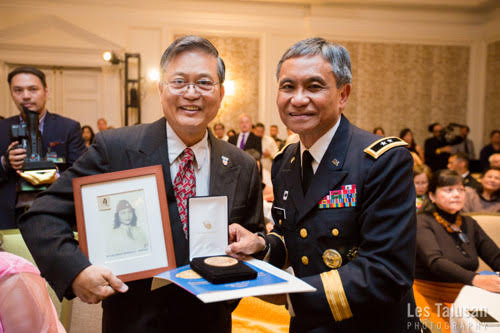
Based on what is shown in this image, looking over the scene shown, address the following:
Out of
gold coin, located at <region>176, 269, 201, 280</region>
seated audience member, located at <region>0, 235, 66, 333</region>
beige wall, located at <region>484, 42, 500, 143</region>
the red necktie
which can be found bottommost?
seated audience member, located at <region>0, 235, 66, 333</region>

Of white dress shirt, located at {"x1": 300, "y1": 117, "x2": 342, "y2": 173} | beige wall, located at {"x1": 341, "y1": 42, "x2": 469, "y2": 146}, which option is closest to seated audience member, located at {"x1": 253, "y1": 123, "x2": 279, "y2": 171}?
beige wall, located at {"x1": 341, "y1": 42, "x2": 469, "y2": 146}

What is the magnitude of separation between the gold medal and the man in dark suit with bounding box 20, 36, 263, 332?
1.13ft

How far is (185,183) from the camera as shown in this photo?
144 centimetres

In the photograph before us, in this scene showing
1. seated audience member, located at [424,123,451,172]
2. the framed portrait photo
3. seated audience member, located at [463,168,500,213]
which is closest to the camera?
the framed portrait photo

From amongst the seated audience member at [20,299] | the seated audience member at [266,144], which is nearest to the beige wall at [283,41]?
the seated audience member at [266,144]

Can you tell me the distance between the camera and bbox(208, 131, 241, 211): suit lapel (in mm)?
1460

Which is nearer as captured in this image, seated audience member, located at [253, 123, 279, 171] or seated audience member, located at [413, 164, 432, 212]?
seated audience member, located at [413, 164, 432, 212]

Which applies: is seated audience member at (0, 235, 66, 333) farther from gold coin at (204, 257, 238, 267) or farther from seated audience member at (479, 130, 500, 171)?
seated audience member at (479, 130, 500, 171)

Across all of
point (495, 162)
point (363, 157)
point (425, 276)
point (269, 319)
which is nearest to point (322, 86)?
point (363, 157)

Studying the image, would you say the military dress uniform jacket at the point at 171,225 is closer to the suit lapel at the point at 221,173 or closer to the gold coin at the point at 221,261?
the suit lapel at the point at 221,173

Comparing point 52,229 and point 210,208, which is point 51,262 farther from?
point 210,208

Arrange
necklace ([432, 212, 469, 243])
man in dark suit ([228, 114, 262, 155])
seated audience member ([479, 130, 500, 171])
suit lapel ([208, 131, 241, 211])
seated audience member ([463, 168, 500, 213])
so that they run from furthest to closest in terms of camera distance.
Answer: seated audience member ([479, 130, 500, 171]) < man in dark suit ([228, 114, 262, 155]) < seated audience member ([463, 168, 500, 213]) < necklace ([432, 212, 469, 243]) < suit lapel ([208, 131, 241, 211])

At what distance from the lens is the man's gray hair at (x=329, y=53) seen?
1296 millimetres

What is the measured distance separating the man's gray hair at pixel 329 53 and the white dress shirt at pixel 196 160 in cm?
48
